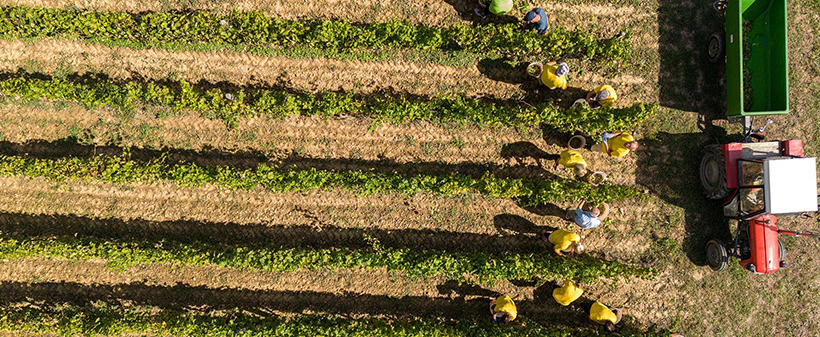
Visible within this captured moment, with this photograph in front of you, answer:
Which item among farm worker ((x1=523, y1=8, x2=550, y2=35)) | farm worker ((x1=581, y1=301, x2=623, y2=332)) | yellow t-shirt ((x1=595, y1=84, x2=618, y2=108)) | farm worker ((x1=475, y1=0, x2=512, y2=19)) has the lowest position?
farm worker ((x1=581, y1=301, x2=623, y2=332))

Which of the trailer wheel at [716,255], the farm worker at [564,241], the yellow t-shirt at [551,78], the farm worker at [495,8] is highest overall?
the farm worker at [495,8]

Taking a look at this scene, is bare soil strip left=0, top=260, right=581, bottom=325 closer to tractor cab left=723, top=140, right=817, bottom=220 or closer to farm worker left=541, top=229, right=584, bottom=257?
farm worker left=541, top=229, right=584, bottom=257

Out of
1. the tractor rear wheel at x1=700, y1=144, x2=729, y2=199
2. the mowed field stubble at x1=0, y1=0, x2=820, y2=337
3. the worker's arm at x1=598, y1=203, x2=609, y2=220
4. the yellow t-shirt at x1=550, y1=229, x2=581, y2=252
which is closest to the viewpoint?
the tractor rear wheel at x1=700, y1=144, x2=729, y2=199

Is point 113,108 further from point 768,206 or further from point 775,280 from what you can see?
point 775,280

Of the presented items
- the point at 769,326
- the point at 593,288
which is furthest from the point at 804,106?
the point at 593,288

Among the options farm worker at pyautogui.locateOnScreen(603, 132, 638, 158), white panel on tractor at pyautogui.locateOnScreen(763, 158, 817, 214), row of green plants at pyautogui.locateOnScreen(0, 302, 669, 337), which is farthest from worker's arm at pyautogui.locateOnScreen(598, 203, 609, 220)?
white panel on tractor at pyautogui.locateOnScreen(763, 158, 817, 214)

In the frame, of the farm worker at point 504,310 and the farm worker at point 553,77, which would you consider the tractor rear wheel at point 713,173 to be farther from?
the farm worker at point 504,310

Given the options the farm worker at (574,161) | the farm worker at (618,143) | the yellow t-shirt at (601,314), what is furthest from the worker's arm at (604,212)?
the yellow t-shirt at (601,314)
